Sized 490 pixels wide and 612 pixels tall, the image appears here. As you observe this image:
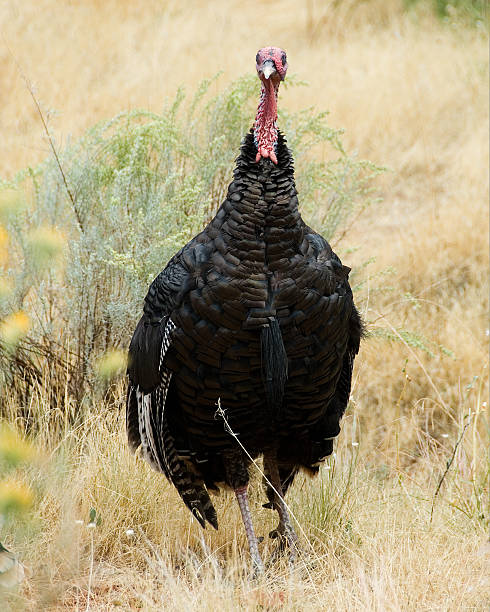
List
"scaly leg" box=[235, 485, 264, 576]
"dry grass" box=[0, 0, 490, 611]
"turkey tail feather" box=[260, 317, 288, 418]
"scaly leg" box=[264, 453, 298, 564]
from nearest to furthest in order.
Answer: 1. "turkey tail feather" box=[260, 317, 288, 418]
2. "dry grass" box=[0, 0, 490, 611]
3. "scaly leg" box=[235, 485, 264, 576]
4. "scaly leg" box=[264, 453, 298, 564]

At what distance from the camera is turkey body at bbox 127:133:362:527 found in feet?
9.15

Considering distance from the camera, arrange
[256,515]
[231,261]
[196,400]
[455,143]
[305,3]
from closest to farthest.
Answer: [231,261], [196,400], [256,515], [455,143], [305,3]

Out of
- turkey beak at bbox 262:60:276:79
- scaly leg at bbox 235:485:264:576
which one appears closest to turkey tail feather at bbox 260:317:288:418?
scaly leg at bbox 235:485:264:576

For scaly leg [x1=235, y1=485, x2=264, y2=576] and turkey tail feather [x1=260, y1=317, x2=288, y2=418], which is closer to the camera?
turkey tail feather [x1=260, y1=317, x2=288, y2=418]

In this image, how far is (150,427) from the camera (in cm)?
320

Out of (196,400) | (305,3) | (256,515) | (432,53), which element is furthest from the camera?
(305,3)

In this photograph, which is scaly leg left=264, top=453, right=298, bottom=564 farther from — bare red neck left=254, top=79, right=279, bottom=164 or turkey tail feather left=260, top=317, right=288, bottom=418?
bare red neck left=254, top=79, right=279, bottom=164

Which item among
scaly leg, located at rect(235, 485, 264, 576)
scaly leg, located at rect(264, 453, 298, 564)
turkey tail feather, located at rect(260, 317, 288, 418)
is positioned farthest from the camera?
scaly leg, located at rect(264, 453, 298, 564)

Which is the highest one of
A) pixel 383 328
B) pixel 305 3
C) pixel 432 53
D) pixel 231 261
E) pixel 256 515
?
pixel 305 3

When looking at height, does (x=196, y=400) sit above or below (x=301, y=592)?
above

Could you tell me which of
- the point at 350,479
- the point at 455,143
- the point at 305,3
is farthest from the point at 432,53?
the point at 350,479

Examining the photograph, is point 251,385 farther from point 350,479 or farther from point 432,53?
point 432,53

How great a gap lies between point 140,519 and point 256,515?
577mm

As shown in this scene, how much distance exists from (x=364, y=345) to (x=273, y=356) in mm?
2691
